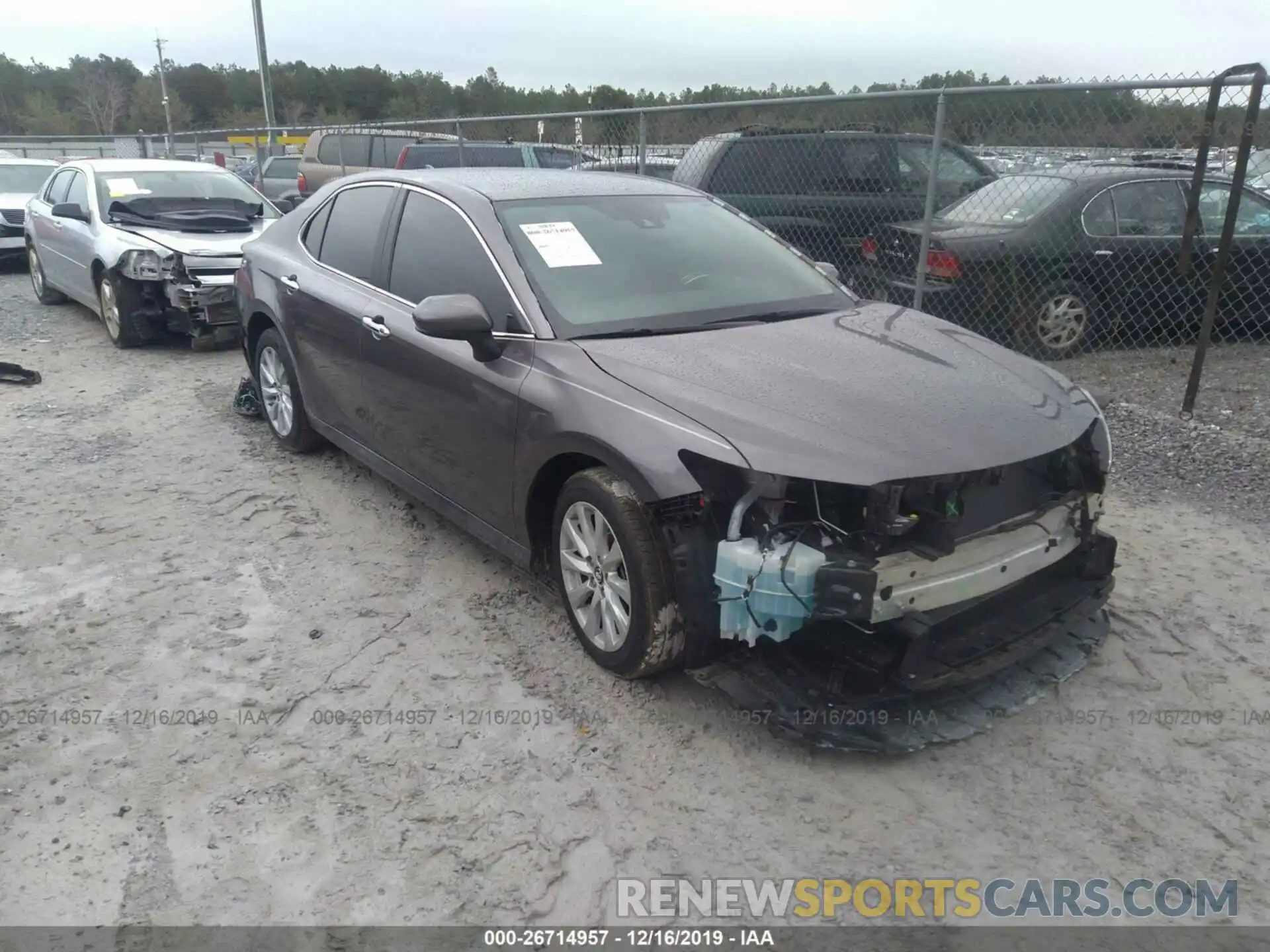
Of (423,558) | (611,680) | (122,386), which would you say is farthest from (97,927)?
(122,386)

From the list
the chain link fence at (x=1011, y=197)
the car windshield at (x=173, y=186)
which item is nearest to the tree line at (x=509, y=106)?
the chain link fence at (x=1011, y=197)

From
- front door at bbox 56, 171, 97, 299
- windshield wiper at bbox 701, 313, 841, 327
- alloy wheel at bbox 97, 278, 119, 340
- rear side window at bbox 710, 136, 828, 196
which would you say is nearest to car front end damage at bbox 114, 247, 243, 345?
alloy wheel at bbox 97, 278, 119, 340

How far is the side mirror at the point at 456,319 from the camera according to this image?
348 cm

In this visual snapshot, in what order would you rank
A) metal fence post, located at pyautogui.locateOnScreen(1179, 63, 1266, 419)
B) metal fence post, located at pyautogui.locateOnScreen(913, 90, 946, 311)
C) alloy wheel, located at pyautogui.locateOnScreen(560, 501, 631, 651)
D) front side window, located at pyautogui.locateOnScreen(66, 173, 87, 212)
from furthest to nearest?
front side window, located at pyautogui.locateOnScreen(66, 173, 87, 212) → metal fence post, located at pyautogui.locateOnScreen(913, 90, 946, 311) → metal fence post, located at pyautogui.locateOnScreen(1179, 63, 1266, 419) → alloy wheel, located at pyautogui.locateOnScreen(560, 501, 631, 651)

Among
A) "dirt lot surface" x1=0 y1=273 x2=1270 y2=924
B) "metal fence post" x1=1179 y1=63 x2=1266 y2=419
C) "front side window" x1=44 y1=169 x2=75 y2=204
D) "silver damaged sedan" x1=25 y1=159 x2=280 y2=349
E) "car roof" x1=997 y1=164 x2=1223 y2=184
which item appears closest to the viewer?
"dirt lot surface" x1=0 y1=273 x2=1270 y2=924

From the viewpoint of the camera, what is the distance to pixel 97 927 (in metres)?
2.39

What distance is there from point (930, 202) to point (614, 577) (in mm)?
4667

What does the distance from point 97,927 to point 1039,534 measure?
2.96 meters

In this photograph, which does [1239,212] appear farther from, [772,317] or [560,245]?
[560,245]

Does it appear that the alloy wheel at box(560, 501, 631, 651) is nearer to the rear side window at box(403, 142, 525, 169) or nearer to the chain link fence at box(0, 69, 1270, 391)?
the chain link fence at box(0, 69, 1270, 391)

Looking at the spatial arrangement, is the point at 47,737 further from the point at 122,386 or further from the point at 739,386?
the point at 122,386

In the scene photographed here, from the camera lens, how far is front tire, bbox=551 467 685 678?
3.05 meters

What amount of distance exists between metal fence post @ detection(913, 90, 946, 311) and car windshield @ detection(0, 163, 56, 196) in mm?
13311

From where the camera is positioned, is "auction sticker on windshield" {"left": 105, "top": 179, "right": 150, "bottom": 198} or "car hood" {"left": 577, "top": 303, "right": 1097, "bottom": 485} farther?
"auction sticker on windshield" {"left": 105, "top": 179, "right": 150, "bottom": 198}
